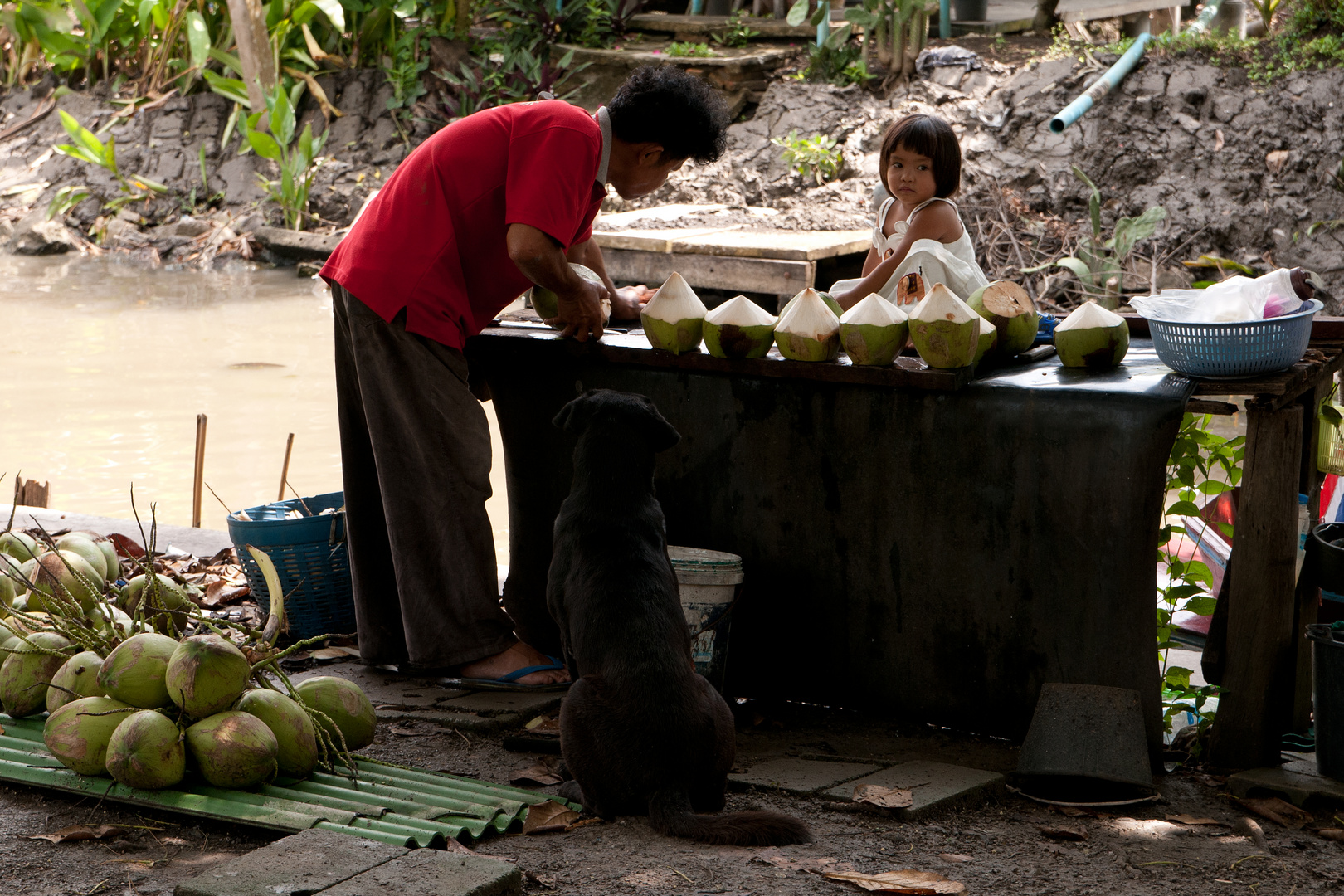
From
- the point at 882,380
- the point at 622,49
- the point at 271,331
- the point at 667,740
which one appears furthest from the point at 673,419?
the point at 622,49

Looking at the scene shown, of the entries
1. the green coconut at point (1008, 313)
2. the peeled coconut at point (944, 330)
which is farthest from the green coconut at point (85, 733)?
the green coconut at point (1008, 313)

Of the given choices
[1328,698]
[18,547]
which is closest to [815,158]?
[18,547]

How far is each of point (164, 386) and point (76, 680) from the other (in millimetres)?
6797

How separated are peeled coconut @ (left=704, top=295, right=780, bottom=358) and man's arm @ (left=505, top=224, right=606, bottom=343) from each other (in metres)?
0.38

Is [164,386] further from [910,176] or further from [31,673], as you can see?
[910,176]

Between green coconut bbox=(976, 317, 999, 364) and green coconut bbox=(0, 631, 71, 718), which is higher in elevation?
green coconut bbox=(976, 317, 999, 364)

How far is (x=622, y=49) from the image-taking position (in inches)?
567

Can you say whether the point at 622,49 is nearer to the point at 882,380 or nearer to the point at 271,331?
the point at 271,331

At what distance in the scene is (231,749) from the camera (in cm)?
287

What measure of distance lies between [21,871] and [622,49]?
42.8 ft

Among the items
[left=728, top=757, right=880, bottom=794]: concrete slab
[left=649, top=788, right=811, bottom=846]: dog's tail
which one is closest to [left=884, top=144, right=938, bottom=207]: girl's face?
[left=728, top=757, right=880, bottom=794]: concrete slab

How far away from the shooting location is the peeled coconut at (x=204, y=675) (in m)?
2.90

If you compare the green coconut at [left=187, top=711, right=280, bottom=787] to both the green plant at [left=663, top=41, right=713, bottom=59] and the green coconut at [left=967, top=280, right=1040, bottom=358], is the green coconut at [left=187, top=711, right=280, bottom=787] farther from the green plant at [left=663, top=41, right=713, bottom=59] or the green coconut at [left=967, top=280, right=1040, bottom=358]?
the green plant at [left=663, top=41, right=713, bottom=59]

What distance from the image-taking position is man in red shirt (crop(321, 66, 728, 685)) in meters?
3.61
